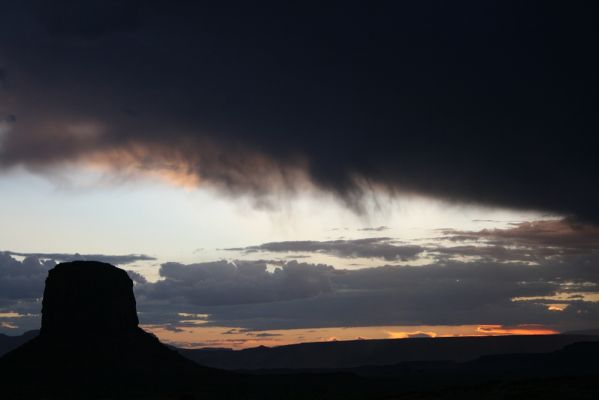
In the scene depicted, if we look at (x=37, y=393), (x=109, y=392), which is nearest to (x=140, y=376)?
(x=109, y=392)

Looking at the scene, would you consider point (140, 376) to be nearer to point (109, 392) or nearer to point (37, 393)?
point (109, 392)

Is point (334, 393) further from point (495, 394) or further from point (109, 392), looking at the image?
point (495, 394)

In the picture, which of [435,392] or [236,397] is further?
[236,397]

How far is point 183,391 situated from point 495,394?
108223mm

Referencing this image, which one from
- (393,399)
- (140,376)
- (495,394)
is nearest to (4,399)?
(140,376)

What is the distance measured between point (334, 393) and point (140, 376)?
5011 centimetres

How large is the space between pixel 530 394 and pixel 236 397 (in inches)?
4468

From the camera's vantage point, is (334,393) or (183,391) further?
(334,393)

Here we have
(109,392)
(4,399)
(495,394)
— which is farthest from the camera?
(109,392)

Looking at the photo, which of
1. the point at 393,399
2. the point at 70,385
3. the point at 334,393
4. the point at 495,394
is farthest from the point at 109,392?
the point at 495,394

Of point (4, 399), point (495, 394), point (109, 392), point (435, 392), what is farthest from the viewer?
point (109, 392)

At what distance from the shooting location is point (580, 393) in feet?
266

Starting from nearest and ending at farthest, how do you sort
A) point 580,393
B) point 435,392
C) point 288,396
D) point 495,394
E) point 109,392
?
point 580,393, point 495,394, point 435,392, point 109,392, point 288,396

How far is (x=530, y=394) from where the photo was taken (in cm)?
8425
